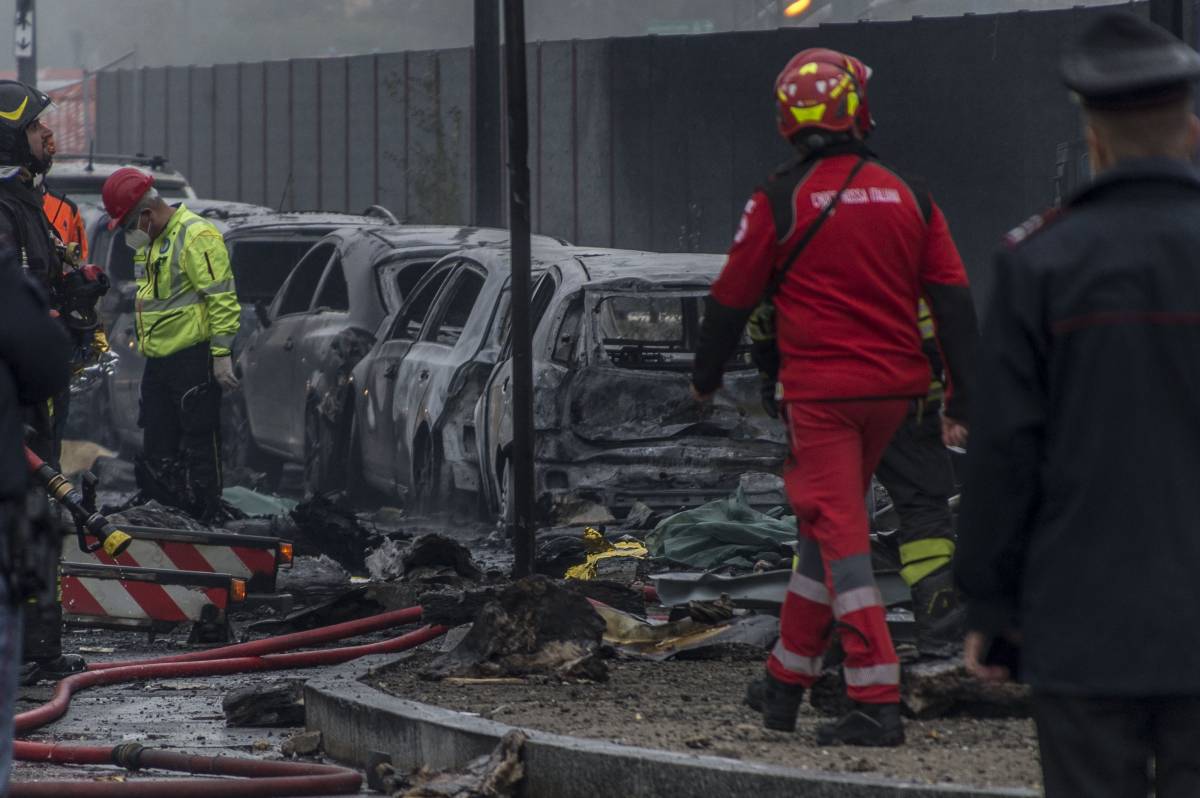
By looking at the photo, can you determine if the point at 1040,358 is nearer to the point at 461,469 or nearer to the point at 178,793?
the point at 178,793

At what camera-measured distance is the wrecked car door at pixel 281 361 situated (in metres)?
13.4

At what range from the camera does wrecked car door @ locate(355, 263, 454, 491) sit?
12.2 m

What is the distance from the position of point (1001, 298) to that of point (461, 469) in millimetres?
8119

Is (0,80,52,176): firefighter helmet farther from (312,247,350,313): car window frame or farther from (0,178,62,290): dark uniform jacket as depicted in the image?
(312,247,350,313): car window frame

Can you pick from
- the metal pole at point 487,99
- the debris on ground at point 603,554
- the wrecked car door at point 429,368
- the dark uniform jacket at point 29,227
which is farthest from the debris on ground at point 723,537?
the metal pole at point 487,99

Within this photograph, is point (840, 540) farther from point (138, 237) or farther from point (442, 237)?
point (442, 237)

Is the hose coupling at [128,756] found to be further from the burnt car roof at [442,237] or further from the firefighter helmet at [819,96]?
the burnt car roof at [442,237]

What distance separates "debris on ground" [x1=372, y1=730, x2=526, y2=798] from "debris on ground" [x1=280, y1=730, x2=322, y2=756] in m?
0.89

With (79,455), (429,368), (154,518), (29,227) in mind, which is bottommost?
(79,455)

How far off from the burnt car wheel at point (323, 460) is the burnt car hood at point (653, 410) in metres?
2.81

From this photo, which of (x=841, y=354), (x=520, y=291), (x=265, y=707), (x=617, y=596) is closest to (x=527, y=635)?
(x=265, y=707)

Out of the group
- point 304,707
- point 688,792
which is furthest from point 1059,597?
point 304,707

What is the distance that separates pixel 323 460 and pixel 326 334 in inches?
30.1

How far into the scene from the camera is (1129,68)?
321 centimetres
